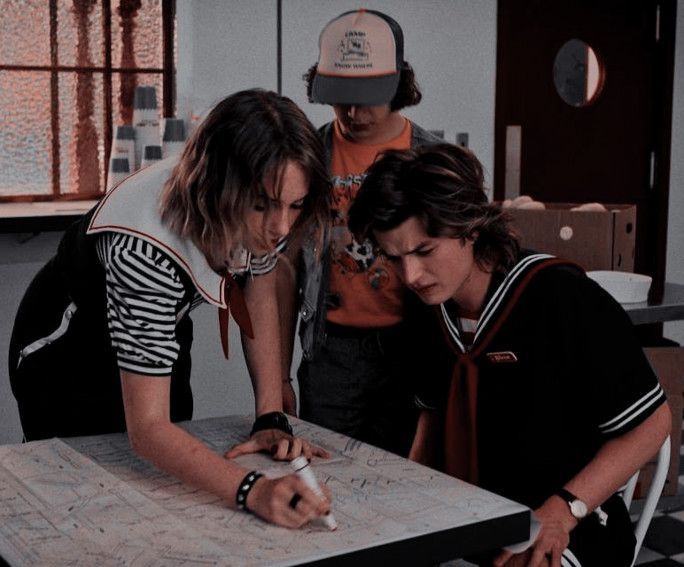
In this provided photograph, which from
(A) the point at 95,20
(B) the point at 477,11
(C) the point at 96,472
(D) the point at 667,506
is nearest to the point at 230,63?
(A) the point at 95,20

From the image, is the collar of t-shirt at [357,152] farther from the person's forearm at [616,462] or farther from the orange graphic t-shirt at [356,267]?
the person's forearm at [616,462]

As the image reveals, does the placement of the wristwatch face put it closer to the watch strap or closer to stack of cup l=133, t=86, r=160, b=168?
the watch strap

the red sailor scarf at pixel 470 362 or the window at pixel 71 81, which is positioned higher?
the window at pixel 71 81

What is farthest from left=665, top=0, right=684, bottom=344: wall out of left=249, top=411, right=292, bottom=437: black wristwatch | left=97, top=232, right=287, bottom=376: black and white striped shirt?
left=97, top=232, right=287, bottom=376: black and white striped shirt

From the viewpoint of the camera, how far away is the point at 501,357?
165 centimetres

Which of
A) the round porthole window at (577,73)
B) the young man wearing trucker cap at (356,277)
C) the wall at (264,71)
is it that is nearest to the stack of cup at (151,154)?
the wall at (264,71)

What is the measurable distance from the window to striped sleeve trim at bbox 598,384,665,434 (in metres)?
2.28

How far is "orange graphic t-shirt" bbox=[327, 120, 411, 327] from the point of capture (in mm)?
2242

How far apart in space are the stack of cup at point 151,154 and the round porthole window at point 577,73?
6.50 ft

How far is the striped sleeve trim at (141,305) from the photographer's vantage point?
1463 millimetres

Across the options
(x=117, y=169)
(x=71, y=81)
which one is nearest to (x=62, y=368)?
(x=117, y=169)

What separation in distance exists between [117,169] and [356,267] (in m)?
1.17

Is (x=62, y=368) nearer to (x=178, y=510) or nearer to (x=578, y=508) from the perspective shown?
(x=178, y=510)

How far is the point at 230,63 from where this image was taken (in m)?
3.57
